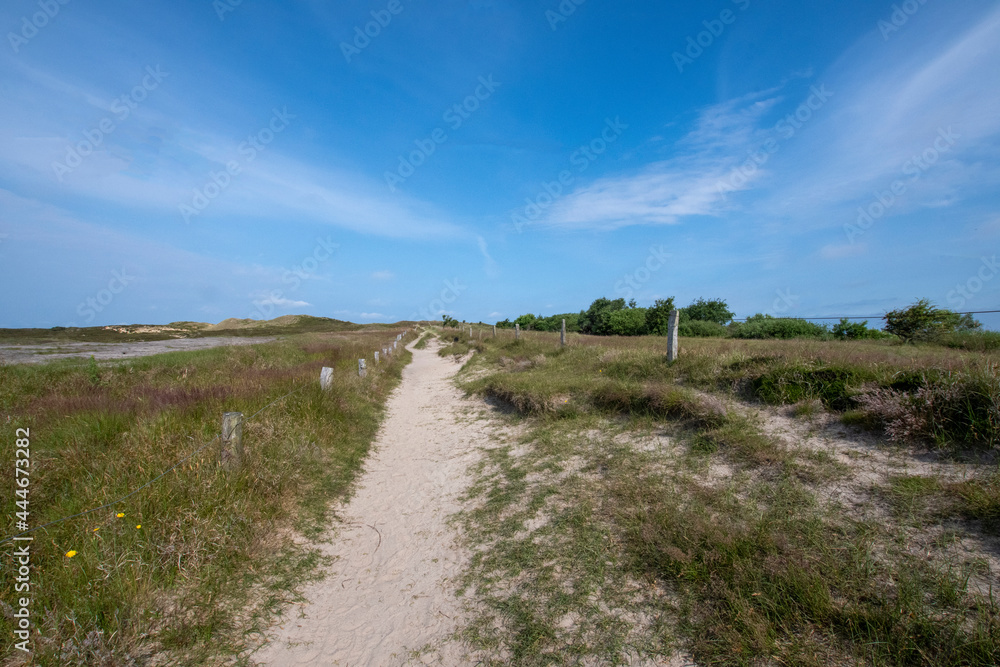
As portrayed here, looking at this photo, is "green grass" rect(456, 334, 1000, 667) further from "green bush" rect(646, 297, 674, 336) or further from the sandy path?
"green bush" rect(646, 297, 674, 336)

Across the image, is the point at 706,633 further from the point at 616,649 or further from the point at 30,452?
the point at 30,452

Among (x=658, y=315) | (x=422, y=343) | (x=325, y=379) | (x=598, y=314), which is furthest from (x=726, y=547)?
(x=422, y=343)

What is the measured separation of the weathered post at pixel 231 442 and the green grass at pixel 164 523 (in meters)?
0.10

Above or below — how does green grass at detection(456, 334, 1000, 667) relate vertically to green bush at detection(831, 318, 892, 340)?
below

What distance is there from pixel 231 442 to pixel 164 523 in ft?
3.93

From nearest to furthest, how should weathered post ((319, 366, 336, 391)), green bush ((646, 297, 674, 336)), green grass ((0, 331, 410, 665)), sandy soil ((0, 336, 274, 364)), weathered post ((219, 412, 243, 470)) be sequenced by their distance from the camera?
green grass ((0, 331, 410, 665)), weathered post ((219, 412, 243, 470)), weathered post ((319, 366, 336, 391)), sandy soil ((0, 336, 274, 364)), green bush ((646, 297, 674, 336))

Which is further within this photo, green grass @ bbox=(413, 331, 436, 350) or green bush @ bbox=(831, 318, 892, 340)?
green grass @ bbox=(413, 331, 436, 350)

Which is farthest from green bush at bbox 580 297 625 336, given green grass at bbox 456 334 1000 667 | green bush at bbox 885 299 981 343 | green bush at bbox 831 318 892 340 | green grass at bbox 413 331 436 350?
green grass at bbox 456 334 1000 667

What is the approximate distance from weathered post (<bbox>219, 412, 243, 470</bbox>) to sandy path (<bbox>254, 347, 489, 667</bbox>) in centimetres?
144

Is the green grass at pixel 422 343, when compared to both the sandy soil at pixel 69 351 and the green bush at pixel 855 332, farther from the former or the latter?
the green bush at pixel 855 332

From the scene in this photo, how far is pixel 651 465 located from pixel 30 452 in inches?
275

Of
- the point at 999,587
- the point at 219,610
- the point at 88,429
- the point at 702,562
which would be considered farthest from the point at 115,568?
the point at 999,587

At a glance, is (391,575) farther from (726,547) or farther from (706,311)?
(706,311)

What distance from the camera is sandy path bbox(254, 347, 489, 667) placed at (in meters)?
2.95
